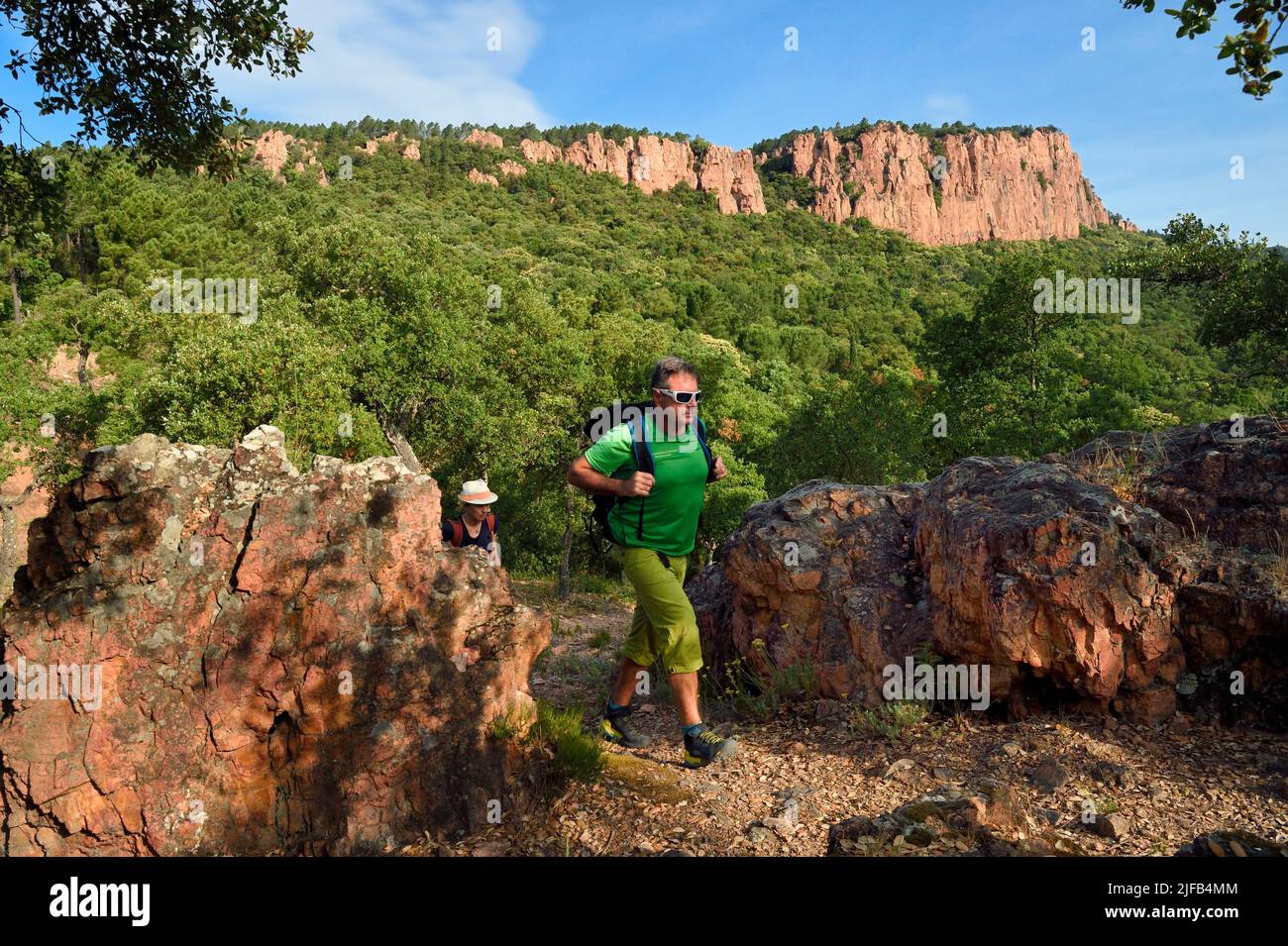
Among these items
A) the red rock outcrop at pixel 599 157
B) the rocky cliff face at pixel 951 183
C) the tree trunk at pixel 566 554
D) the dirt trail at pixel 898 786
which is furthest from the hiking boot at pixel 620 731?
the rocky cliff face at pixel 951 183

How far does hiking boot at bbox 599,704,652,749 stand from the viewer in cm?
521

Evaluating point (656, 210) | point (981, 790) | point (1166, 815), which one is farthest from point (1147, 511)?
point (656, 210)

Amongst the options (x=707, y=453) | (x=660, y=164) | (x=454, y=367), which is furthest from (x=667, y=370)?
(x=660, y=164)

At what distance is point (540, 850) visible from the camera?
12.8 feet

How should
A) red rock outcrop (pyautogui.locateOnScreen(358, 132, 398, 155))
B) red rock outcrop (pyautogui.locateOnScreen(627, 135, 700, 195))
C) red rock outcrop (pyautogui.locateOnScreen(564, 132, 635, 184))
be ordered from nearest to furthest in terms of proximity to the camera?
red rock outcrop (pyautogui.locateOnScreen(358, 132, 398, 155)) < red rock outcrop (pyautogui.locateOnScreen(564, 132, 635, 184)) < red rock outcrop (pyautogui.locateOnScreen(627, 135, 700, 195))

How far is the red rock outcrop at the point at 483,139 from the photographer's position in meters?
117

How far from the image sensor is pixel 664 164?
13938cm

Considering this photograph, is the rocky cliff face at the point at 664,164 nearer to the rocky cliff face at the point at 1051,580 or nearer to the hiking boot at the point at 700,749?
the rocky cliff face at the point at 1051,580

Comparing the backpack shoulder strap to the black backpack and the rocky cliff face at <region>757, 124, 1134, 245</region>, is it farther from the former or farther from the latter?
the rocky cliff face at <region>757, 124, 1134, 245</region>

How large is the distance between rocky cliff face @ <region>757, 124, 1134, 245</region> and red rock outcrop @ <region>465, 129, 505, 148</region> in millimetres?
58344

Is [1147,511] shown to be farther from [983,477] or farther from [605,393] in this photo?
[605,393]

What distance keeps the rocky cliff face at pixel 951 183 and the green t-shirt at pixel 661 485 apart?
5656 inches

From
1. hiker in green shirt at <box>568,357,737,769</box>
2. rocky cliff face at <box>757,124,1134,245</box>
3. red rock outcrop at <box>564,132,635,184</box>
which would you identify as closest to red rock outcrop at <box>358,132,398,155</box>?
red rock outcrop at <box>564,132,635,184</box>

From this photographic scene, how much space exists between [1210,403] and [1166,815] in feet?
102
